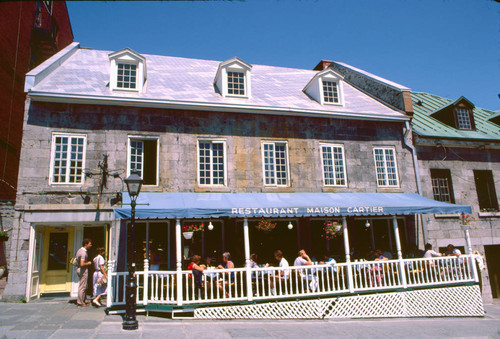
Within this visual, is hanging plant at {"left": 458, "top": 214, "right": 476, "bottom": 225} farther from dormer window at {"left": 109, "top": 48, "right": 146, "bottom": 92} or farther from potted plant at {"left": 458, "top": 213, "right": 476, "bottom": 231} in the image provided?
dormer window at {"left": 109, "top": 48, "right": 146, "bottom": 92}

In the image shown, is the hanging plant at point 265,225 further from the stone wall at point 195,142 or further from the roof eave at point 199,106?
the roof eave at point 199,106

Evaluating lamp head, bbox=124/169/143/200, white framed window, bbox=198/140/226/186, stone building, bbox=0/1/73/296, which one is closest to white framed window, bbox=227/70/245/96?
white framed window, bbox=198/140/226/186

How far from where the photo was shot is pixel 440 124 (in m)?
16.5

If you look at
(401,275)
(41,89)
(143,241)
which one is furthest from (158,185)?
(401,275)

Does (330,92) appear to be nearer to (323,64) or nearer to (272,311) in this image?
(323,64)

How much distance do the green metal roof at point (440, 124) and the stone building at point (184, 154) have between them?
1.51 m

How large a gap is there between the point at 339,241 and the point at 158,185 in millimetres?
7263

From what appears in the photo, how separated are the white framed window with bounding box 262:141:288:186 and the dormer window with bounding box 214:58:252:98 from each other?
2375mm

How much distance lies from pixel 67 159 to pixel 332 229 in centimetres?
952

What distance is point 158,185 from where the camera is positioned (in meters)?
12.1

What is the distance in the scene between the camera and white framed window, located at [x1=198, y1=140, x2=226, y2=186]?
12664mm

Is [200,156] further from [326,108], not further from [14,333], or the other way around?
[14,333]

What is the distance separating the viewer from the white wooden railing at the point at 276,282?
947 centimetres

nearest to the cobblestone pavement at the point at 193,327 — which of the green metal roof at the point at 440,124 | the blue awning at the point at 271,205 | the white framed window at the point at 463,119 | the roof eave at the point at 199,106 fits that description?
the blue awning at the point at 271,205
